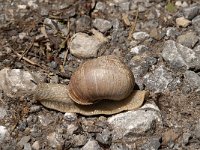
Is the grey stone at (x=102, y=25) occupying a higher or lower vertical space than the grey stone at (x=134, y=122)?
higher

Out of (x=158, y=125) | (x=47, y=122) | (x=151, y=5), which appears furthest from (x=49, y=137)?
(x=151, y=5)

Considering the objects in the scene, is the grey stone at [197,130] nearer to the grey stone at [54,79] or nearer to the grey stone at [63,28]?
the grey stone at [54,79]

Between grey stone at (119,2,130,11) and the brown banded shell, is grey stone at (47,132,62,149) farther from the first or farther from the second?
grey stone at (119,2,130,11)

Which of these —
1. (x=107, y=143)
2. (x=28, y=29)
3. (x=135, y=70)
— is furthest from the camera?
(x=28, y=29)

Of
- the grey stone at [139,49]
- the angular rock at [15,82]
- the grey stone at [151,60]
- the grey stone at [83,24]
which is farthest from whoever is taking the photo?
the grey stone at [83,24]

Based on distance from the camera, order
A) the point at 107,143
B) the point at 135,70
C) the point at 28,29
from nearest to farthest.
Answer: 1. the point at 107,143
2. the point at 135,70
3. the point at 28,29

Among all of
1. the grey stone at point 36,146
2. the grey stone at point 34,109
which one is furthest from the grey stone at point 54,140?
the grey stone at point 34,109

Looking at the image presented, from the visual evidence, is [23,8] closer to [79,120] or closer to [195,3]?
[79,120]

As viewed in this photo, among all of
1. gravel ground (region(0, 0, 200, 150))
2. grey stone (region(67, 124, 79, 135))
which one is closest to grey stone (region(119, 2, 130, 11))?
gravel ground (region(0, 0, 200, 150))
